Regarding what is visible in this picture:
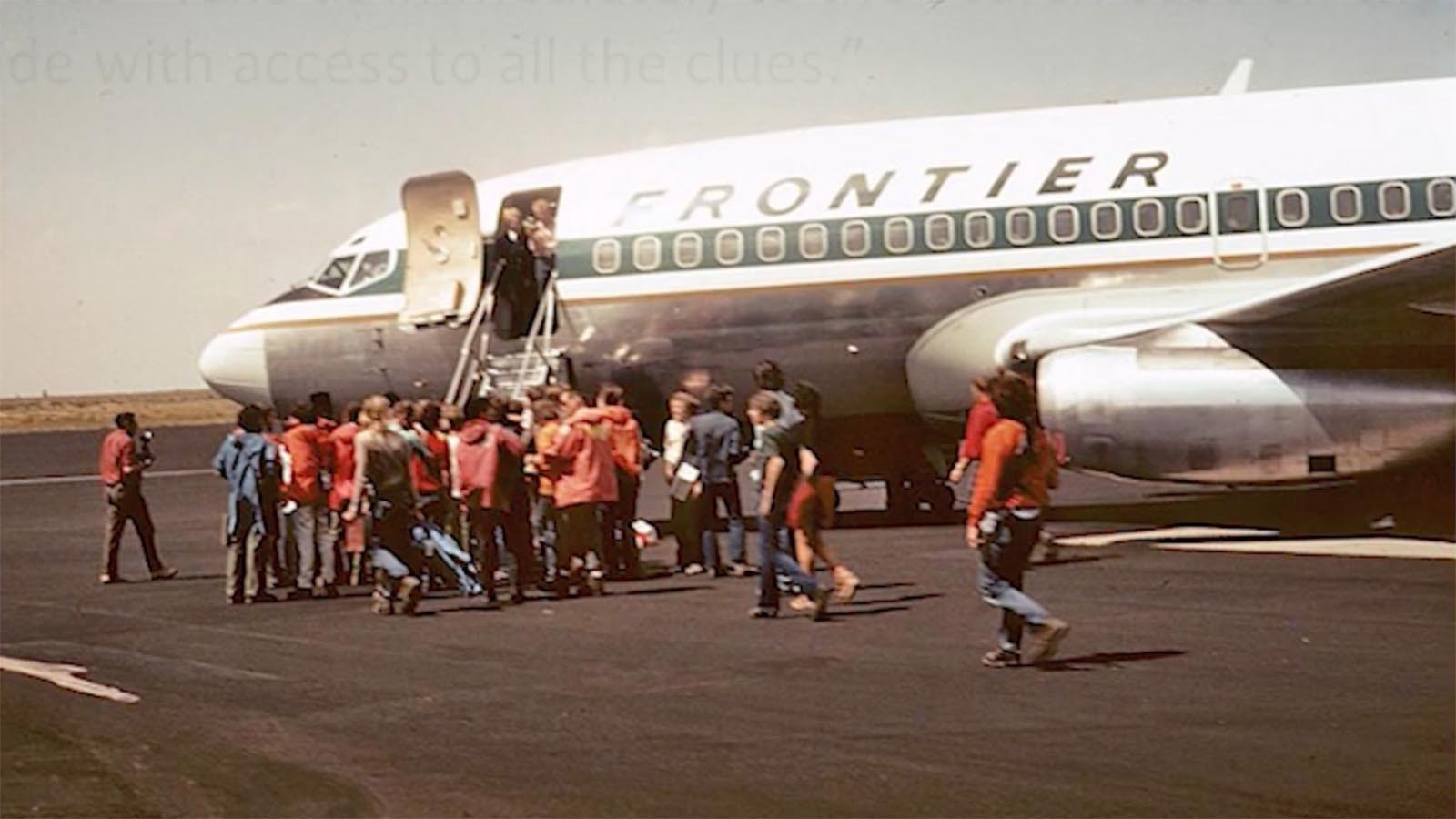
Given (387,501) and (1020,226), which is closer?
(387,501)

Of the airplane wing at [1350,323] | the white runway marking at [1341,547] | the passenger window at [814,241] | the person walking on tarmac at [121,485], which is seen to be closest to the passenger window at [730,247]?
the passenger window at [814,241]

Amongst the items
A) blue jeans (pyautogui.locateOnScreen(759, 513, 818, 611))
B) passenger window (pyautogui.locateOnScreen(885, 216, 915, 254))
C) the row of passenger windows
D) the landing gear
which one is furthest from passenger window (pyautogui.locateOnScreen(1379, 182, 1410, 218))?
blue jeans (pyautogui.locateOnScreen(759, 513, 818, 611))

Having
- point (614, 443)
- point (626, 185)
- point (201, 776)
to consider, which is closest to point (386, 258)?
point (626, 185)

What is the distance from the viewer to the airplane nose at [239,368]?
19.9m

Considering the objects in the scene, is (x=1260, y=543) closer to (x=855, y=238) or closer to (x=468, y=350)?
(x=855, y=238)

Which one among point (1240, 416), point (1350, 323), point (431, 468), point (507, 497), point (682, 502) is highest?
point (1350, 323)

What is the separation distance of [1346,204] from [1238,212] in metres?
0.94

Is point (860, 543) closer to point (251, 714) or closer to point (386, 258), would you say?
point (386, 258)

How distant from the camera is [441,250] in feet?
63.6

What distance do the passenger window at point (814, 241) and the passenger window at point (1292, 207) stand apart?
13.8 ft

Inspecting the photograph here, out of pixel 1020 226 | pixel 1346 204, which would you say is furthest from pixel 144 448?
pixel 1346 204

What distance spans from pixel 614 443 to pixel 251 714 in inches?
238

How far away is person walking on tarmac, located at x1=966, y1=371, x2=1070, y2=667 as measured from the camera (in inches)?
395

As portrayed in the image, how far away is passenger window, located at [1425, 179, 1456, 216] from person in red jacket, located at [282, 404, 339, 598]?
986 centimetres
